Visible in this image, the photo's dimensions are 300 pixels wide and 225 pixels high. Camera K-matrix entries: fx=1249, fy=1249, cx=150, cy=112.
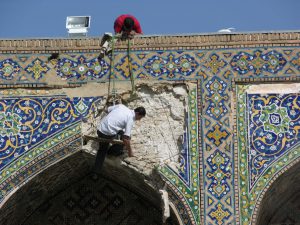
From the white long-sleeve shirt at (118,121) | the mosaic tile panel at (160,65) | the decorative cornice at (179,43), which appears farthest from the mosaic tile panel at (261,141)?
the white long-sleeve shirt at (118,121)

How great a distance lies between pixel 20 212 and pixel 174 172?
2050 millimetres

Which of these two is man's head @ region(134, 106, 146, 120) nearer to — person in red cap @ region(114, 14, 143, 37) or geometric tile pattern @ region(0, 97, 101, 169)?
geometric tile pattern @ region(0, 97, 101, 169)

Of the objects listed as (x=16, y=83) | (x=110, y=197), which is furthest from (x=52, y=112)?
(x=110, y=197)

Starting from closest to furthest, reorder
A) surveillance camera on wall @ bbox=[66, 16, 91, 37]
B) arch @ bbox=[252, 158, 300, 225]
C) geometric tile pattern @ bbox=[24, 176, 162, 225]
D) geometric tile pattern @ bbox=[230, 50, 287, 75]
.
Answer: arch @ bbox=[252, 158, 300, 225], geometric tile pattern @ bbox=[230, 50, 287, 75], surveillance camera on wall @ bbox=[66, 16, 91, 37], geometric tile pattern @ bbox=[24, 176, 162, 225]

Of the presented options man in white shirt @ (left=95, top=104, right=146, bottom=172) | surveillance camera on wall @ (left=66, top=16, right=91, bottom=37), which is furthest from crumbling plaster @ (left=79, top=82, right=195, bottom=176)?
surveillance camera on wall @ (left=66, top=16, right=91, bottom=37)

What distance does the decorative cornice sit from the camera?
14.5 m

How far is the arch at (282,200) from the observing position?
14023mm

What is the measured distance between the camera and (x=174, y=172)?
46.1 ft

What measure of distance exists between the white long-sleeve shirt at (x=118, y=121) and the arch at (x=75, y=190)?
488mm

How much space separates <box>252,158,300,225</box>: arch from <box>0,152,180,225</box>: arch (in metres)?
1.05

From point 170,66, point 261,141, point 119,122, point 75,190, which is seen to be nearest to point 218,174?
point 261,141

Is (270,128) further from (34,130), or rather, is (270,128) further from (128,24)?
(34,130)

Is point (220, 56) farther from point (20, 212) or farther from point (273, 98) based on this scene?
point (20, 212)

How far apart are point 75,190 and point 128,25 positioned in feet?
7.03
